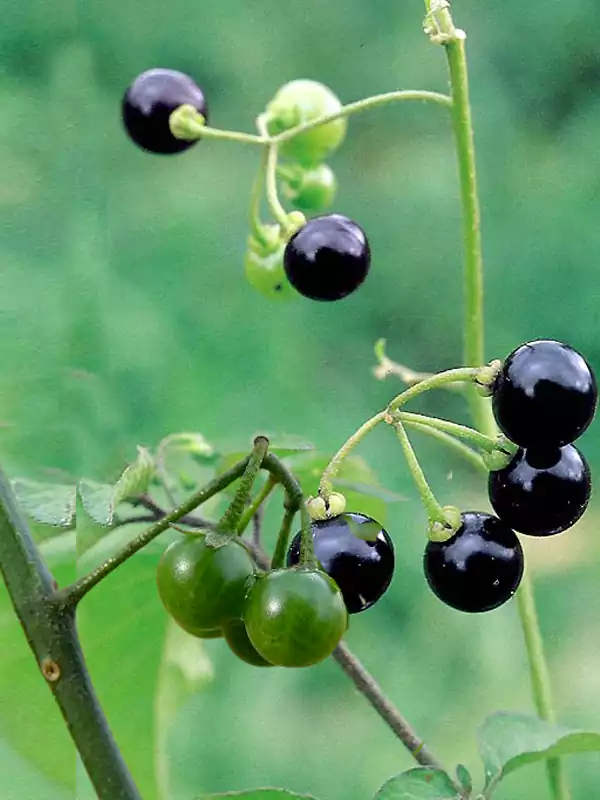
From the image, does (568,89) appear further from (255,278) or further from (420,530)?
(255,278)

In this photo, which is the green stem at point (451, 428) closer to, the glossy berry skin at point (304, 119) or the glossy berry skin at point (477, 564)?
the glossy berry skin at point (477, 564)

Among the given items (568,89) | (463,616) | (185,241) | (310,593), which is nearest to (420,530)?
(463,616)

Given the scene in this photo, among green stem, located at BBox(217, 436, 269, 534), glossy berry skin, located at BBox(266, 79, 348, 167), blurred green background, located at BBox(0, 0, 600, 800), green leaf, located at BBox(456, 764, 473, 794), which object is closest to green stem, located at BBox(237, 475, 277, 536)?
green stem, located at BBox(217, 436, 269, 534)

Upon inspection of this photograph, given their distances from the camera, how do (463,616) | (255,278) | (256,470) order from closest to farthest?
(256,470) → (255,278) → (463,616)

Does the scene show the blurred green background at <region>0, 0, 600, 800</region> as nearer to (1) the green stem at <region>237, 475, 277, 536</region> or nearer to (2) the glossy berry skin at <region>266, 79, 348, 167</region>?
(2) the glossy berry skin at <region>266, 79, 348, 167</region>

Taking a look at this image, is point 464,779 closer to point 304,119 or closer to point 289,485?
point 289,485

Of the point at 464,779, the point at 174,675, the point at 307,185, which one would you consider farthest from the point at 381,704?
the point at 307,185

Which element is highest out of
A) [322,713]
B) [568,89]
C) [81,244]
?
[568,89]
